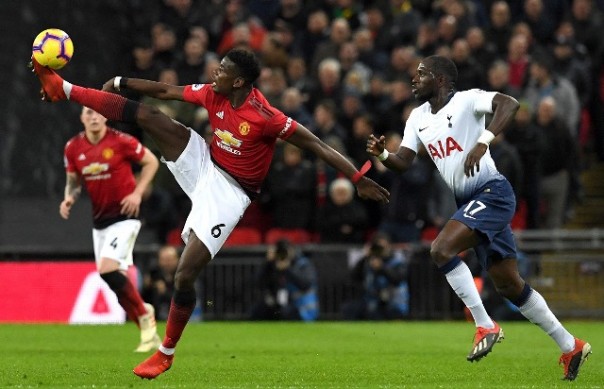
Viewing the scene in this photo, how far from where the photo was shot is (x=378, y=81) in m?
20.9

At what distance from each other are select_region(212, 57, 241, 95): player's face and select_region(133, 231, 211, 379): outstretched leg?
4.17 ft

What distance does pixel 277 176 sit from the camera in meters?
19.7

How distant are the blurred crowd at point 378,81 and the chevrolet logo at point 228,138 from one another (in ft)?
26.8

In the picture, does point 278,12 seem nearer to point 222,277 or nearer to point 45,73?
point 222,277

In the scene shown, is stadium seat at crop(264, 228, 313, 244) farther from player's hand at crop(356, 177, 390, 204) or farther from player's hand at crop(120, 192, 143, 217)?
player's hand at crop(356, 177, 390, 204)

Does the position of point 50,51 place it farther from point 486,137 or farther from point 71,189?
point 71,189

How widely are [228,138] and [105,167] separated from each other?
Result: 12.7ft

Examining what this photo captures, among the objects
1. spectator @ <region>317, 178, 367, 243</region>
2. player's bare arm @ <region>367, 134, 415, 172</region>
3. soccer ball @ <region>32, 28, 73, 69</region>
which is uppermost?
soccer ball @ <region>32, 28, 73, 69</region>

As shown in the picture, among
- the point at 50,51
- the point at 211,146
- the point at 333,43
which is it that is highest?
the point at 333,43

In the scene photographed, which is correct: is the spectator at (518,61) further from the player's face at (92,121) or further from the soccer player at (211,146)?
the soccer player at (211,146)

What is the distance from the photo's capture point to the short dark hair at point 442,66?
1120 cm

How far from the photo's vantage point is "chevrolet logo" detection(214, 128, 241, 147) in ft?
35.5

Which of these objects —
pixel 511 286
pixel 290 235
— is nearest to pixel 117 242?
pixel 511 286

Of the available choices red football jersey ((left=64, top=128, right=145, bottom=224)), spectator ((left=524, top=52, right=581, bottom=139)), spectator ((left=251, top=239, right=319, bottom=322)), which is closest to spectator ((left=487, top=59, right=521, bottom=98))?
spectator ((left=524, top=52, right=581, bottom=139))
